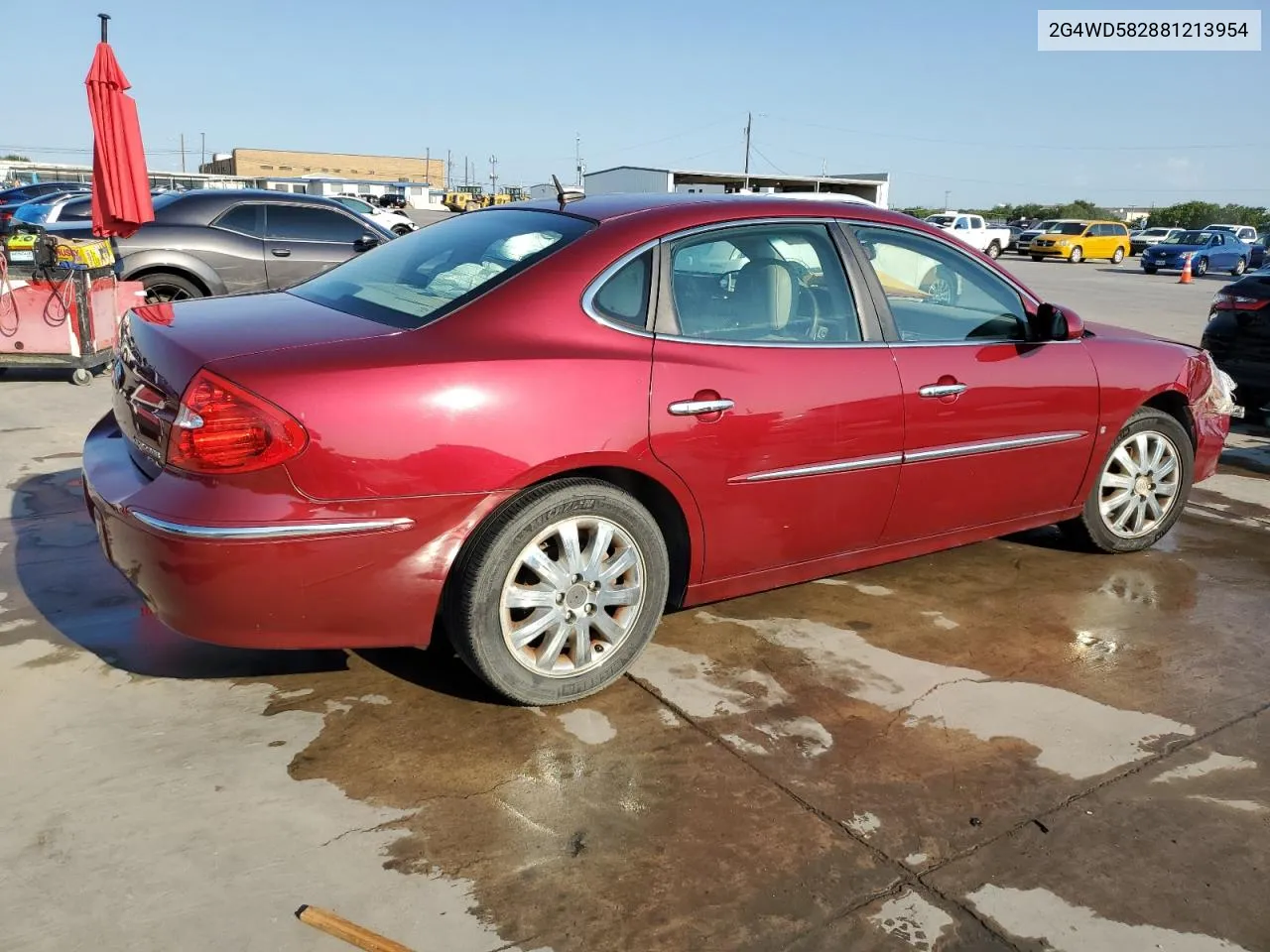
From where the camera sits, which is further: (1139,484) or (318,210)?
(318,210)

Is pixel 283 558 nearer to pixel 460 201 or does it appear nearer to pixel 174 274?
pixel 174 274

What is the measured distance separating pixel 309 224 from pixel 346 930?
8.43 m

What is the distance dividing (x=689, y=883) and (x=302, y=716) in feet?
4.41

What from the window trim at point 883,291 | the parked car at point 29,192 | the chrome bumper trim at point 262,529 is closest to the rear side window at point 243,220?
the window trim at point 883,291

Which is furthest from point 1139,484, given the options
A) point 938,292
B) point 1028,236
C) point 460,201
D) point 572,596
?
point 460,201

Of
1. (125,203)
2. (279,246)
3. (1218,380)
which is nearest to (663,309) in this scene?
(1218,380)

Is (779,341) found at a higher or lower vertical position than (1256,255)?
lower

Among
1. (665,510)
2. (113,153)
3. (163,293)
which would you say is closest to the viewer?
(665,510)

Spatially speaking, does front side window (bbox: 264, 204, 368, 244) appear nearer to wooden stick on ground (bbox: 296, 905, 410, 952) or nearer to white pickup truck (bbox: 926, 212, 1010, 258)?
wooden stick on ground (bbox: 296, 905, 410, 952)

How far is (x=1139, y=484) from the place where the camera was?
4.67m

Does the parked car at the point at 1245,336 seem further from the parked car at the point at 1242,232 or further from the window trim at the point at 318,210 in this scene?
the parked car at the point at 1242,232

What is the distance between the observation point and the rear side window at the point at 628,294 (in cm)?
314

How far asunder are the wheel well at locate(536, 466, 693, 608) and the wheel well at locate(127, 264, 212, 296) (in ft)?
22.6

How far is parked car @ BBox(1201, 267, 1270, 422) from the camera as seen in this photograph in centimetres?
738
